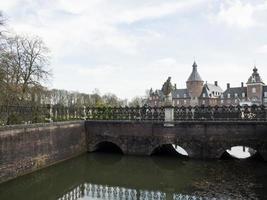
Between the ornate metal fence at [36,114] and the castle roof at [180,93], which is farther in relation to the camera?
the castle roof at [180,93]

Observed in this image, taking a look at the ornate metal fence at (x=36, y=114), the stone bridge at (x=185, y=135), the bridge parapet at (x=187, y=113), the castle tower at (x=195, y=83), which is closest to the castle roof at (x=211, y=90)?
the castle tower at (x=195, y=83)

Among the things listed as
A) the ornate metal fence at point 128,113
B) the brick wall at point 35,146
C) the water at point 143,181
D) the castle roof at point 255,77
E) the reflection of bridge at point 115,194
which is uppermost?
the castle roof at point 255,77

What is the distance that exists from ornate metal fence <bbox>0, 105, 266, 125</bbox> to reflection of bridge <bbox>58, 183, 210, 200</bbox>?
4657 mm

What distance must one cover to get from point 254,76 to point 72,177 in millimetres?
50762

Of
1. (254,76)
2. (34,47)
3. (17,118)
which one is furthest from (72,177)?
(254,76)

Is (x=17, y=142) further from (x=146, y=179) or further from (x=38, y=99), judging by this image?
(x=38, y=99)

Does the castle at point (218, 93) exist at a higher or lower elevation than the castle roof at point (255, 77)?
lower

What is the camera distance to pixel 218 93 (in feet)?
224

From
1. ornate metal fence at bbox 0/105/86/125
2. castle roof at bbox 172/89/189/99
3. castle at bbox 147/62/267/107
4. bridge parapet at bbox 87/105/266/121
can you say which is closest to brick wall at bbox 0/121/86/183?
ornate metal fence at bbox 0/105/86/125

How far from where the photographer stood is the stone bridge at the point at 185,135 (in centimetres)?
1562

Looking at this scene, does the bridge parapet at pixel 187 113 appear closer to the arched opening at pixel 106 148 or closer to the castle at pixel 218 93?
the arched opening at pixel 106 148

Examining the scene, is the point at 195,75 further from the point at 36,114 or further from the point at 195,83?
the point at 36,114

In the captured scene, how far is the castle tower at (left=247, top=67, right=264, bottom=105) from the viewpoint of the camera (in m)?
55.3

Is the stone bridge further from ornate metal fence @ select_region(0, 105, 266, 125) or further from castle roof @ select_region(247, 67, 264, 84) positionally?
castle roof @ select_region(247, 67, 264, 84)
